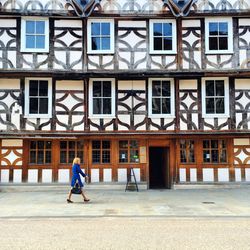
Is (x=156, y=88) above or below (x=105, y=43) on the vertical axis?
below

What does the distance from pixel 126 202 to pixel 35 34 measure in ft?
33.3

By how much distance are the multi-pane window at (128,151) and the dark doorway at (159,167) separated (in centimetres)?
178

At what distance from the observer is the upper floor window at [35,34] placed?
1858 centimetres

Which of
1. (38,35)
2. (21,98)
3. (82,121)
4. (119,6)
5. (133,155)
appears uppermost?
(119,6)

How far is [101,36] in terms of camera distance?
18938mm

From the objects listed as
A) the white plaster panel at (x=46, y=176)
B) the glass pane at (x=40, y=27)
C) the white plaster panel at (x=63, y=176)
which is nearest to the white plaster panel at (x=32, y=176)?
the white plaster panel at (x=46, y=176)

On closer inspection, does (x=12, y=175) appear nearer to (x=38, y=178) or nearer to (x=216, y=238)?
(x=38, y=178)

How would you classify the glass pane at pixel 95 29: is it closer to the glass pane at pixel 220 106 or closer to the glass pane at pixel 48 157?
the glass pane at pixel 48 157

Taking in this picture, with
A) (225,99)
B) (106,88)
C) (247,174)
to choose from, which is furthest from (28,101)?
(247,174)

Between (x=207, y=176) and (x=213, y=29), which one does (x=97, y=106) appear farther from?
(x=213, y=29)

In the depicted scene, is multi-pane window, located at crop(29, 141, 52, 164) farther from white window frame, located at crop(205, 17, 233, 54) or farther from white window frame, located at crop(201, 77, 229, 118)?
white window frame, located at crop(205, 17, 233, 54)

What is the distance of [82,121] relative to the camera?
18.6 metres

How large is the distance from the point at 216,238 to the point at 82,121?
1144 centimetres

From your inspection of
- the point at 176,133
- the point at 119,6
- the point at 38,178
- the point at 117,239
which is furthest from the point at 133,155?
the point at 117,239
